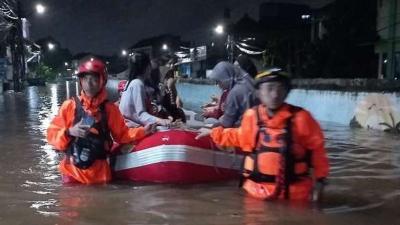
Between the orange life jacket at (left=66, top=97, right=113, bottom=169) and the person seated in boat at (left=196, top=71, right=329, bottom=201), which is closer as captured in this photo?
the person seated in boat at (left=196, top=71, right=329, bottom=201)

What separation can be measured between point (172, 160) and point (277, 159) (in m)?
1.86

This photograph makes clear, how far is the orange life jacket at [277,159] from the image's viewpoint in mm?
5102

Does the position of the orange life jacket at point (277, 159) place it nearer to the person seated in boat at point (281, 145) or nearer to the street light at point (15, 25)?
the person seated in boat at point (281, 145)

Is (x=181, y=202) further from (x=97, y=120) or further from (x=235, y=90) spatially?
(x=235, y=90)

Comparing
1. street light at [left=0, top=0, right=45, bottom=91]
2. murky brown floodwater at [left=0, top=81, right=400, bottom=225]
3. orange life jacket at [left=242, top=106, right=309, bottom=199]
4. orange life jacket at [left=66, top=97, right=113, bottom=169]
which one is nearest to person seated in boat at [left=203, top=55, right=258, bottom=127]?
murky brown floodwater at [left=0, top=81, right=400, bottom=225]

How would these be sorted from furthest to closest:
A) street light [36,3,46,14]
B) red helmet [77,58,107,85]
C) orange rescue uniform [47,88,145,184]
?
1. street light [36,3,46,14]
2. orange rescue uniform [47,88,145,184]
3. red helmet [77,58,107,85]

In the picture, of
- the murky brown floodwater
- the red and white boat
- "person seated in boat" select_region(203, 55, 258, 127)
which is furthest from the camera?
the red and white boat

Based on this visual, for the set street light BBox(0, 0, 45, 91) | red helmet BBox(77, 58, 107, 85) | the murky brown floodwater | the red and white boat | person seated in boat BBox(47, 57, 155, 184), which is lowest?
the murky brown floodwater

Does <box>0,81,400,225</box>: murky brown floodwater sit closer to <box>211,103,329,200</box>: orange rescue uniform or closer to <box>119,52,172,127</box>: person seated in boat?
<box>211,103,329,200</box>: orange rescue uniform

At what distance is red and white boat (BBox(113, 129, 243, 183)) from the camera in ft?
21.9

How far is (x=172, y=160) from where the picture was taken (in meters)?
6.70

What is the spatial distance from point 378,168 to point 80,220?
5.07 m

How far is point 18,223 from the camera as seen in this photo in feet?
17.2

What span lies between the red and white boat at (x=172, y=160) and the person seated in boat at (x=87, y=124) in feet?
1.61
